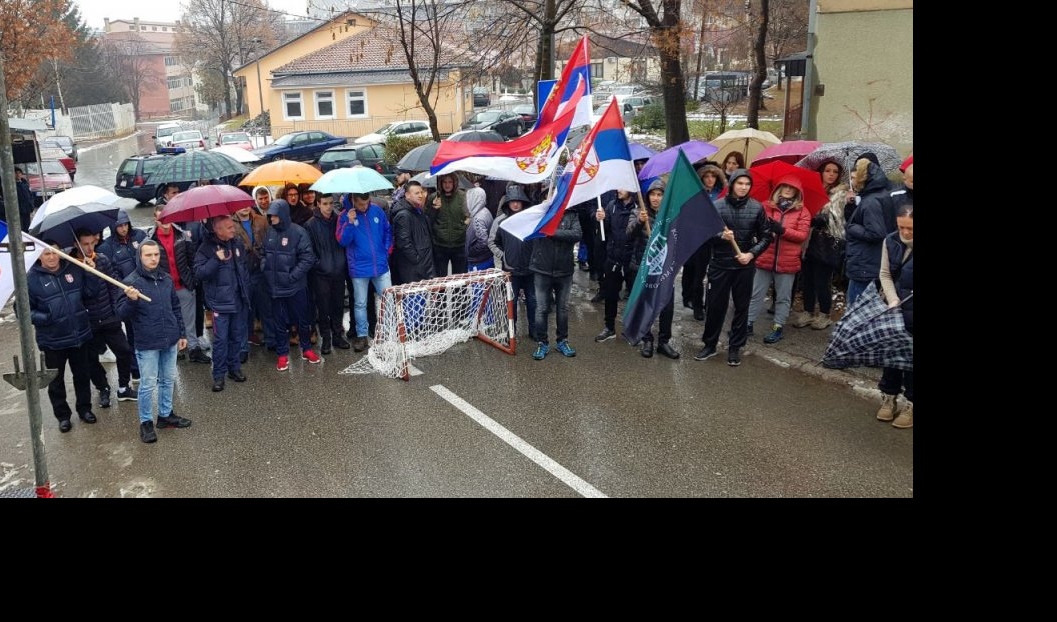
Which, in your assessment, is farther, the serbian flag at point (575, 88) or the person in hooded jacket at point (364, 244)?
the person in hooded jacket at point (364, 244)

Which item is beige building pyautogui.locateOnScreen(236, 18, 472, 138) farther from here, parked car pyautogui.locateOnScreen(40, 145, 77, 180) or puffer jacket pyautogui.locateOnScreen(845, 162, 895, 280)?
puffer jacket pyautogui.locateOnScreen(845, 162, 895, 280)

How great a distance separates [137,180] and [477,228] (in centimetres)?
1811

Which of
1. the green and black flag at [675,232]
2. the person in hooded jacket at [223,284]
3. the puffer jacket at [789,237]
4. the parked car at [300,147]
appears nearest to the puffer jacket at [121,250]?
the person in hooded jacket at [223,284]

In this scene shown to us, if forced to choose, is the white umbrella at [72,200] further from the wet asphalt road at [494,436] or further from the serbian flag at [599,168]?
the serbian flag at [599,168]

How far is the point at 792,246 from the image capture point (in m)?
8.55

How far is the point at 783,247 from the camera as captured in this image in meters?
8.56

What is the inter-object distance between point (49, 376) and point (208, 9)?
62.9 m

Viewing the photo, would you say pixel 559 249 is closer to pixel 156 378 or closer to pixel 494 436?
pixel 494 436

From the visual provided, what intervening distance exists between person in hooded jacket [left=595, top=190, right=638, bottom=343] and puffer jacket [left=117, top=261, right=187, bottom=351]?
440 cm

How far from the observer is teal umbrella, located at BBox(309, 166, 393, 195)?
799 centimetres

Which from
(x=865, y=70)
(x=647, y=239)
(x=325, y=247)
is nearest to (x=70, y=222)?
(x=325, y=247)

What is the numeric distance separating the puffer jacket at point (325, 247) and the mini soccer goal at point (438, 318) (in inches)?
27.4

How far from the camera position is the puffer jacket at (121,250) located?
7.59m

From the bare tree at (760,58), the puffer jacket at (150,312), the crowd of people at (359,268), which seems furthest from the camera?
the bare tree at (760,58)
